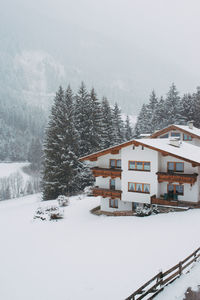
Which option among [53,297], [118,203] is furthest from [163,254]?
[118,203]

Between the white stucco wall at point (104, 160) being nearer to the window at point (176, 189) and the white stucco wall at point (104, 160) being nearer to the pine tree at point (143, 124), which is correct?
the window at point (176, 189)

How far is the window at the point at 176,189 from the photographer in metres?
26.1

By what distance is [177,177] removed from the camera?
24594 mm

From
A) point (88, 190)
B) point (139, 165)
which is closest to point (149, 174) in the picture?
point (139, 165)

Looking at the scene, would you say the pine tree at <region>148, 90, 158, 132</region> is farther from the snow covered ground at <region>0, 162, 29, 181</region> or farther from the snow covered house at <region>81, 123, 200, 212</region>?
the snow covered ground at <region>0, 162, 29, 181</region>

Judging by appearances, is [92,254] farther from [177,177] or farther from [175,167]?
[175,167]

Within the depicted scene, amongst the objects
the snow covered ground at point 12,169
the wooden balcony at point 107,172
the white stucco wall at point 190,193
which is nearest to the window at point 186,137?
the white stucco wall at point 190,193

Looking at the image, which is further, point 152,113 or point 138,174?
point 152,113

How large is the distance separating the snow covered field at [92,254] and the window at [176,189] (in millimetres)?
2934

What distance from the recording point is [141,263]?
587 inches

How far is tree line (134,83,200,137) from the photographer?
198 feet

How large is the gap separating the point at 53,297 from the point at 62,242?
24.7 ft

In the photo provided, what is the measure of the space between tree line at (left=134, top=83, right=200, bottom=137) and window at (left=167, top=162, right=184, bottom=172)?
118ft

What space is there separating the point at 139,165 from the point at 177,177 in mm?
4182
